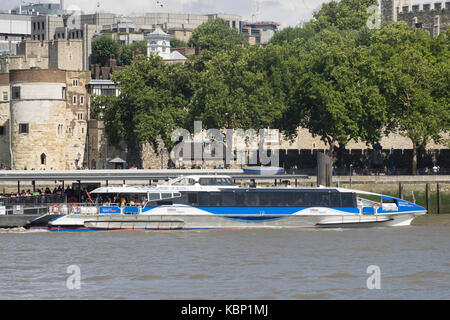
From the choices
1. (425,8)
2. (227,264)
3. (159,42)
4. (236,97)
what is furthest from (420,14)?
(227,264)

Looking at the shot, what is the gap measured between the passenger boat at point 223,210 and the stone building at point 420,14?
218 feet

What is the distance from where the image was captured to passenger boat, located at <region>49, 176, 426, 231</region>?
54.3 meters

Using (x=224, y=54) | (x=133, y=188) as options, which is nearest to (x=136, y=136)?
(x=224, y=54)

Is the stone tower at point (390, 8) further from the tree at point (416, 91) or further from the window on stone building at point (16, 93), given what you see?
the window on stone building at point (16, 93)

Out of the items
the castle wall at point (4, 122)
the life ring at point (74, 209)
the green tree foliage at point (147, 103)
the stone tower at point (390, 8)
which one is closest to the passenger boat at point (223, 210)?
the life ring at point (74, 209)

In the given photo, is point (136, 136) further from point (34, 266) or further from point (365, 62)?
point (34, 266)

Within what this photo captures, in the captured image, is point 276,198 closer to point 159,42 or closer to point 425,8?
point 425,8

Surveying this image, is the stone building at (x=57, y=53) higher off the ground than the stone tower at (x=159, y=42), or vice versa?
the stone tower at (x=159, y=42)

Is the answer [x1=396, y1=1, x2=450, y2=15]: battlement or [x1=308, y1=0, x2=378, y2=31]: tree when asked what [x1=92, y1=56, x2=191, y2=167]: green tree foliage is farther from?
[x1=308, y1=0, x2=378, y2=31]: tree

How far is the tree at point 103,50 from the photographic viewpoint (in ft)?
546

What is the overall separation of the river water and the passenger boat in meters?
1.09

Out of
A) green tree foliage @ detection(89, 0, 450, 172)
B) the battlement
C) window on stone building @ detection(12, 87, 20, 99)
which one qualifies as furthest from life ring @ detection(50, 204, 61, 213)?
the battlement

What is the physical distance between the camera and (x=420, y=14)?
124m

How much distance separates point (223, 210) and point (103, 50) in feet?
386
